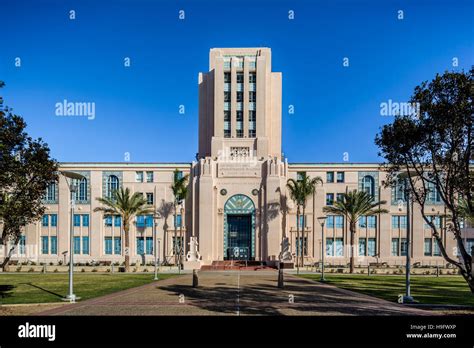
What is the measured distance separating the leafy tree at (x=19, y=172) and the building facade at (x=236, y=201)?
37.1 m

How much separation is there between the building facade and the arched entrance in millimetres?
136

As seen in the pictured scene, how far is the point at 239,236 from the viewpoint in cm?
5569

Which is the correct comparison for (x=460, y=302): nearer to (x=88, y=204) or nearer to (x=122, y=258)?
(x=122, y=258)

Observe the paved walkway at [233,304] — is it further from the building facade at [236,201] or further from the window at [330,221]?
the window at [330,221]

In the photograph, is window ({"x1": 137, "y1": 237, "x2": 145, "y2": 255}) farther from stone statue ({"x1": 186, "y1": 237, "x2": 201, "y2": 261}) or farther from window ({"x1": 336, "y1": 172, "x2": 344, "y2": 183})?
window ({"x1": 336, "y1": 172, "x2": 344, "y2": 183})

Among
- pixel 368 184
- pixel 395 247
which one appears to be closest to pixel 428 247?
pixel 395 247

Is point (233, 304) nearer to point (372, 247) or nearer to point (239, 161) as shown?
point (239, 161)

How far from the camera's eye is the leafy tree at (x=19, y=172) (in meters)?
15.8

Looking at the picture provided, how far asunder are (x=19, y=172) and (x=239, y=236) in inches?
1629

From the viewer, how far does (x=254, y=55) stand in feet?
205

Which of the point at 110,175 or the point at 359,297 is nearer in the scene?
the point at 359,297

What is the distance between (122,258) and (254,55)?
118 feet

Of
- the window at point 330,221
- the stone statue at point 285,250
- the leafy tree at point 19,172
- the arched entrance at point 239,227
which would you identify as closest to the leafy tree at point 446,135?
the leafy tree at point 19,172
